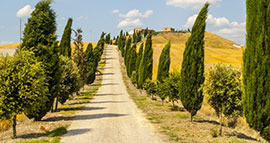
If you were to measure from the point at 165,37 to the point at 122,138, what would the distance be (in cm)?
16853

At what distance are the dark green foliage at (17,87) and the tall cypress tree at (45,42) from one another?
4.25 meters

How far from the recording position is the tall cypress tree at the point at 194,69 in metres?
17.3

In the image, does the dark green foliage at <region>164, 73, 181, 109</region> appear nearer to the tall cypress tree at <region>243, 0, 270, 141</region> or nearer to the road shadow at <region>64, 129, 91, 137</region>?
the road shadow at <region>64, 129, 91, 137</region>

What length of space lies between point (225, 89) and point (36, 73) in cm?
1021

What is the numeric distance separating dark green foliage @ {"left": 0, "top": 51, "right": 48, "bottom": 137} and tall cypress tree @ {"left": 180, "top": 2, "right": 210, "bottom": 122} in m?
9.52

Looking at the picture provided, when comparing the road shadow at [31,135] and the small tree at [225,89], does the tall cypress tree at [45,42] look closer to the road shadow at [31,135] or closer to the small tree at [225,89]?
the road shadow at [31,135]

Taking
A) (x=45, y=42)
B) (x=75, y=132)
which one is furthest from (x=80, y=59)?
(x=75, y=132)

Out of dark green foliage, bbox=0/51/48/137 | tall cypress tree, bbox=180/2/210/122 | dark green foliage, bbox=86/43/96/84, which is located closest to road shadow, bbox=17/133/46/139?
dark green foliage, bbox=0/51/48/137

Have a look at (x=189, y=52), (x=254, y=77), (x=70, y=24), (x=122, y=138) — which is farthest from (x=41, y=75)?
(x=70, y=24)

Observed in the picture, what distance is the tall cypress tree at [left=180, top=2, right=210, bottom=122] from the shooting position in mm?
17344

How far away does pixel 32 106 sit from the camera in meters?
13.4

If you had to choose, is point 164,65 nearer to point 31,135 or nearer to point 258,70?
point 258,70

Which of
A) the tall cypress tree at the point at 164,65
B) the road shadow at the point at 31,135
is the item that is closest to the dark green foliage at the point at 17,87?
the road shadow at the point at 31,135

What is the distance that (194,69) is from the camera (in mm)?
17422
